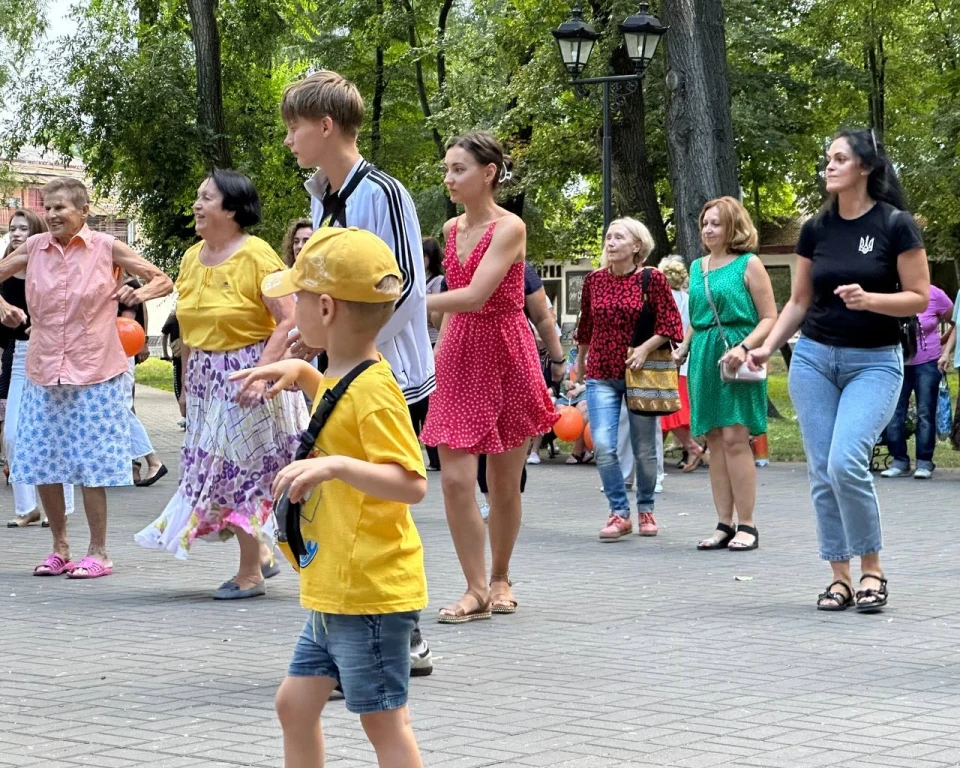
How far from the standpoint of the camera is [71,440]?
8664 millimetres

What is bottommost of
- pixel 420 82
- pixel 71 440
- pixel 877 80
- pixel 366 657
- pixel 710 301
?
pixel 366 657

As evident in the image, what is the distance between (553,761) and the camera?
474cm

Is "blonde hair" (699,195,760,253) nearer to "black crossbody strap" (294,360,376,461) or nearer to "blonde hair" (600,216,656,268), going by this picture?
"blonde hair" (600,216,656,268)

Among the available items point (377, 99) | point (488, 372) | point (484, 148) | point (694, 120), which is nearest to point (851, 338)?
point (488, 372)

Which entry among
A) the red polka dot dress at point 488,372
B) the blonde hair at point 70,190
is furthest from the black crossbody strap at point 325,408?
the blonde hair at point 70,190

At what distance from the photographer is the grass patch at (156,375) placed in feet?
126

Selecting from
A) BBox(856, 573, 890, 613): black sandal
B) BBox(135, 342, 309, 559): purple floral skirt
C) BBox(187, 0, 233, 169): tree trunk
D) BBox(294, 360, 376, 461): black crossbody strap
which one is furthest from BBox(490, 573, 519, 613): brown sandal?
BBox(187, 0, 233, 169): tree trunk

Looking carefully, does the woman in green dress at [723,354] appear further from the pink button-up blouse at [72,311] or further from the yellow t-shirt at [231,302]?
the pink button-up blouse at [72,311]

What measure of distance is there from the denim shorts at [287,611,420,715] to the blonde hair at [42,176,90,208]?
5.41m

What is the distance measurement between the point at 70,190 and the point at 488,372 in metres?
2.77

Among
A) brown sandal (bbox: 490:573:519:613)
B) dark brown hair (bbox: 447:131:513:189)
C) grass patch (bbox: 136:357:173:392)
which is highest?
dark brown hair (bbox: 447:131:513:189)

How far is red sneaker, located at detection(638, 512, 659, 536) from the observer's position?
1059 centimetres

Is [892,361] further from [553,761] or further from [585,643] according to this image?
[553,761]

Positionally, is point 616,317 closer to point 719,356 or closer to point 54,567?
point 719,356
